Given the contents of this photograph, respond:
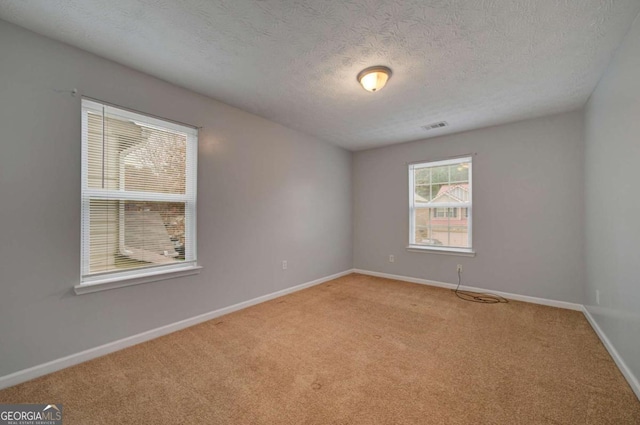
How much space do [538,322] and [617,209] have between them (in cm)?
147

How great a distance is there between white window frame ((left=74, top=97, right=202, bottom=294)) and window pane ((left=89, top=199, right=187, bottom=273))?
4cm

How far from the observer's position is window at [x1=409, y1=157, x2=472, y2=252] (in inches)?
165

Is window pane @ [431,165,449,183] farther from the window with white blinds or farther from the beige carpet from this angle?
the window with white blinds

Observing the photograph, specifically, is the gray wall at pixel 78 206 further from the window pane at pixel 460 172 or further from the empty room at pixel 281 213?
the window pane at pixel 460 172

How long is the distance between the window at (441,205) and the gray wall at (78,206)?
7.59 feet

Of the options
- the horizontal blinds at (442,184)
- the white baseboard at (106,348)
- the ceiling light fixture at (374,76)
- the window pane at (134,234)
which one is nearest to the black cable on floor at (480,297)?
the horizontal blinds at (442,184)

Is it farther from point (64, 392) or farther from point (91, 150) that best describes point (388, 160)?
point (64, 392)

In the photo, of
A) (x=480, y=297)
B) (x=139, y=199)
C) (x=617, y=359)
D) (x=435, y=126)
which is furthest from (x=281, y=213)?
(x=617, y=359)

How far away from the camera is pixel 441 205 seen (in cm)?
438

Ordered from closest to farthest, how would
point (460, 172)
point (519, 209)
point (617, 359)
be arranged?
point (617, 359) < point (519, 209) < point (460, 172)

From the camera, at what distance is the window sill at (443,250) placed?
4.05 m

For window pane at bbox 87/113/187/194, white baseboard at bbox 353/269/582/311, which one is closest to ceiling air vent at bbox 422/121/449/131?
white baseboard at bbox 353/269/582/311

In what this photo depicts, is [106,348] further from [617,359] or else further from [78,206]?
[617,359]

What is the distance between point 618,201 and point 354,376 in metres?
2.48
